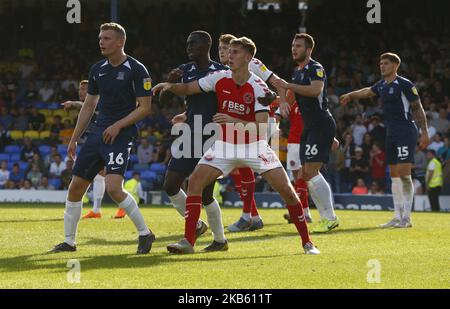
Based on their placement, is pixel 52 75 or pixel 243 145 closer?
pixel 243 145

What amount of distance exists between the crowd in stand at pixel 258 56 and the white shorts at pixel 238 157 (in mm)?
13510

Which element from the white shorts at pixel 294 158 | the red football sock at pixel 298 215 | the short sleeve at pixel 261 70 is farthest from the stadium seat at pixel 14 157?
the red football sock at pixel 298 215

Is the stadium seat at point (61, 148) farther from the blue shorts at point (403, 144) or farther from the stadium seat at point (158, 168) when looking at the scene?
the blue shorts at point (403, 144)

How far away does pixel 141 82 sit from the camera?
10.4 meters

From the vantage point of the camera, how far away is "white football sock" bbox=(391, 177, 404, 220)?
1459 centimetres

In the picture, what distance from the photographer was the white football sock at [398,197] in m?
14.6

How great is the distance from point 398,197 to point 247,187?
233cm

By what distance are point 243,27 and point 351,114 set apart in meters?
8.01

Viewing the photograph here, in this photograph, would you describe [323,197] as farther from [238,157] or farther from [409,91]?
[238,157]

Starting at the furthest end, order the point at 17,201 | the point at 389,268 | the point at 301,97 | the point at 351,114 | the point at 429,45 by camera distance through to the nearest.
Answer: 1. the point at 429,45
2. the point at 351,114
3. the point at 17,201
4. the point at 301,97
5. the point at 389,268

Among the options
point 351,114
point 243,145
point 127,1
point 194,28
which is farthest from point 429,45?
point 243,145

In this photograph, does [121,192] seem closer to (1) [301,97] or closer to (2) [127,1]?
(1) [301,97]
